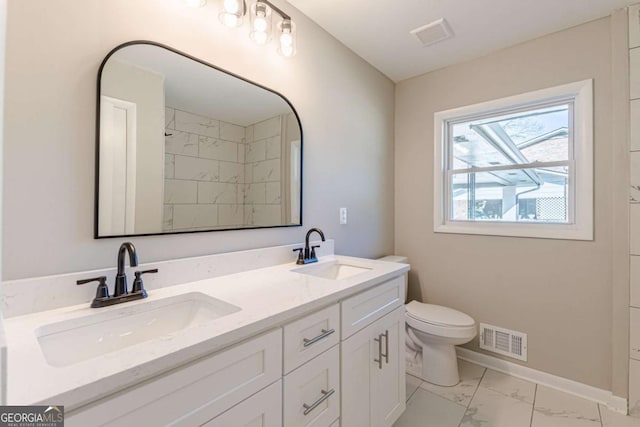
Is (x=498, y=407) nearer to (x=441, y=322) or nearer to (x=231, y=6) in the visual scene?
(x=441, y=322)

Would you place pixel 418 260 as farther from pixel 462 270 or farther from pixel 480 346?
pixel 480 346

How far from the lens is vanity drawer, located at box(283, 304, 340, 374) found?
899 millimetres

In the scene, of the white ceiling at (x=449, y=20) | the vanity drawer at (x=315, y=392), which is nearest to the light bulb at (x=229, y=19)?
the white ceiling at (x=449, y=20)

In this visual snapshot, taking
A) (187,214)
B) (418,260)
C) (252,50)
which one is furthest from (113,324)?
(418,260)

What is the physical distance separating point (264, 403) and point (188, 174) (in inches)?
36.7

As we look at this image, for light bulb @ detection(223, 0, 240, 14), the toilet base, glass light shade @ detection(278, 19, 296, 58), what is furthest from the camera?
the toilet base

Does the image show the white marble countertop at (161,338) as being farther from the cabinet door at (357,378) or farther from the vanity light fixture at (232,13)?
the vanity light fixture at (232,13)

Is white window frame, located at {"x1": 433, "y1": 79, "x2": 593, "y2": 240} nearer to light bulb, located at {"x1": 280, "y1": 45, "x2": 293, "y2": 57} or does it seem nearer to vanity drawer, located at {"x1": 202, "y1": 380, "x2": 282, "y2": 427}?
light bulb, located at {"x1": 280, "y1": 45, "x2": 293, "y2": 57}

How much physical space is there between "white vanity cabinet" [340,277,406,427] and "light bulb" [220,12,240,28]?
1.31 m

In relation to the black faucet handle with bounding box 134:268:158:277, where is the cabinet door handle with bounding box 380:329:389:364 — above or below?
below

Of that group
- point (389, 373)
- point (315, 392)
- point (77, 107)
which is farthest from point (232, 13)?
point (389, 373)

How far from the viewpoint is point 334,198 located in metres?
1.95

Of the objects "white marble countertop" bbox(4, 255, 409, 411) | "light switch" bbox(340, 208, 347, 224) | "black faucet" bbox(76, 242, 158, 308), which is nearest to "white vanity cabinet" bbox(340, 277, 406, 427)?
"white marble countertop" bbox(4, 255, 409, 411)

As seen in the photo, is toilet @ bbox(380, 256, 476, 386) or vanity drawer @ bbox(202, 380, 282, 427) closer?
vanity drawer @ bbox(202, 380, 282, 427)
